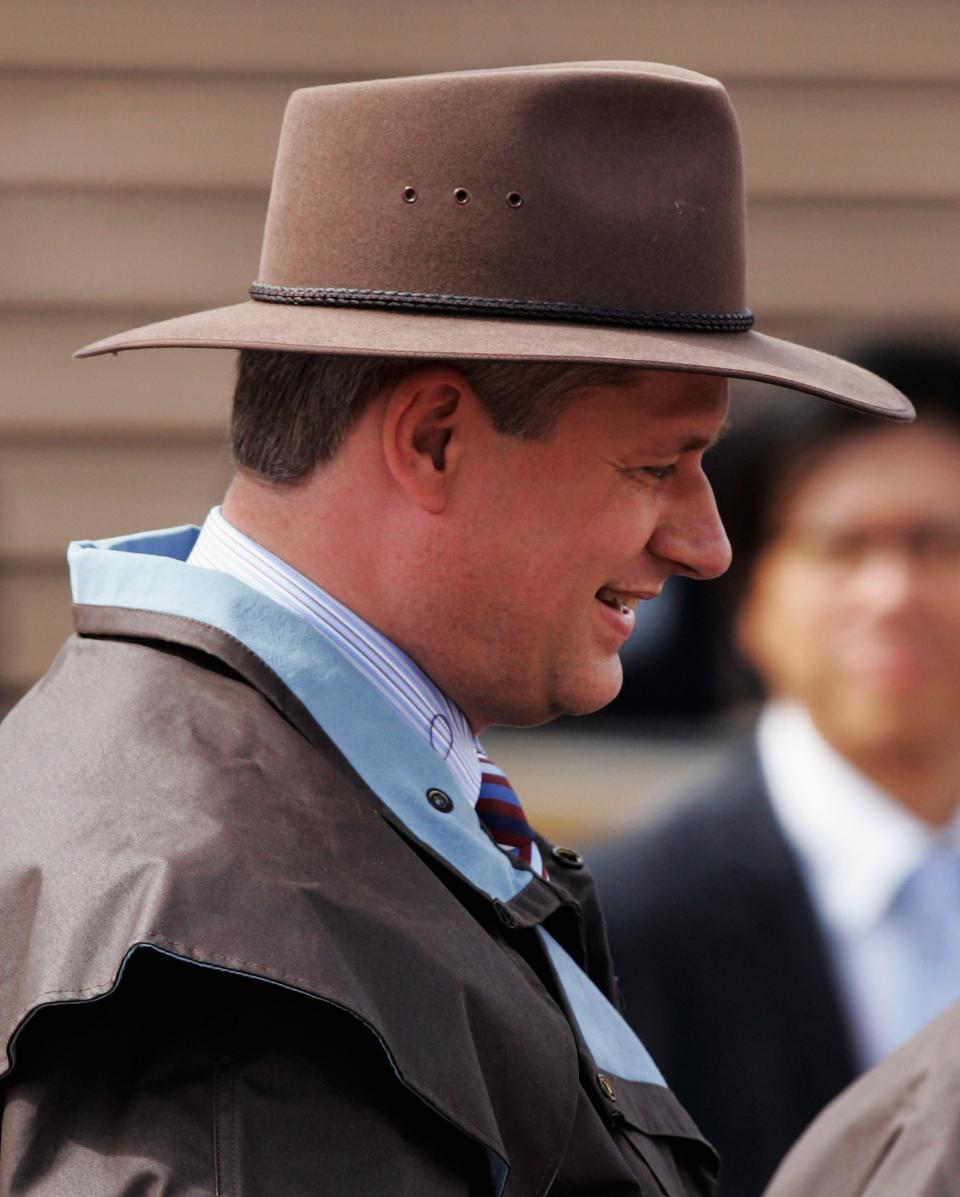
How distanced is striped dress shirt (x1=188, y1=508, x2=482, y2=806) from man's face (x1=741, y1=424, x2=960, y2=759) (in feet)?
5.91

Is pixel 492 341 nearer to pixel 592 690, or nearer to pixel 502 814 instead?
pixel 592 690

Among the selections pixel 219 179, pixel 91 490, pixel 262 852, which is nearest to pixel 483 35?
pixel 219 179

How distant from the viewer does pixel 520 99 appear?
194 cm

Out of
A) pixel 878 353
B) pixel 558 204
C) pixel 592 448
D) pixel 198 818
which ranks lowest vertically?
pixel 878 353

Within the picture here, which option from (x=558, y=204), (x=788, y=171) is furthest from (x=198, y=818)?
(x=788, y=171)

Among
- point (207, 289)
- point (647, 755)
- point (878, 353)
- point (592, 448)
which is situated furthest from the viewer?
point (647, 755)

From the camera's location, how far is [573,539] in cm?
199

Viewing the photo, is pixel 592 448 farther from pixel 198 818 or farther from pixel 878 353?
pixel 878 353

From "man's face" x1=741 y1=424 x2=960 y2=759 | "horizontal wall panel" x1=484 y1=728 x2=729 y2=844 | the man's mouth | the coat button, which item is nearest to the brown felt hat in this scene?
the man's mouth

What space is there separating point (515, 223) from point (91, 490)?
314 cm

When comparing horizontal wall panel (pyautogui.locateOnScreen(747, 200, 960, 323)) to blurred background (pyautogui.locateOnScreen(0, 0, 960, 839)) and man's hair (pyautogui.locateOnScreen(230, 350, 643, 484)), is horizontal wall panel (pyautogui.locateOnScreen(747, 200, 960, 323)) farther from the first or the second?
man's hair (pyautogui.locateOnScreen(230, 350, 643, 484))

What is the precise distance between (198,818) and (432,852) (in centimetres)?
24

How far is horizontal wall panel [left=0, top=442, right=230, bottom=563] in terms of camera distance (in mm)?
4906

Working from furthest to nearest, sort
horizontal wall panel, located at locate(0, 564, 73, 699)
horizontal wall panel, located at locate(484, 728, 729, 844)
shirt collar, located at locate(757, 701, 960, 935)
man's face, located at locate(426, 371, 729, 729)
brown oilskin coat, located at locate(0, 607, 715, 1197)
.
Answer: horizontal wall panel, located at locate(484, 728, 729, 844) < horizontal wall panel, located at locate(0, 564, 73, 699) < shirt collar, located at locate(757, 701, 960, 935) < man's face, located at locate(426, 371, 729, 729) < brown oilskin coat, located at locate(0, 607, 715, 1197)
